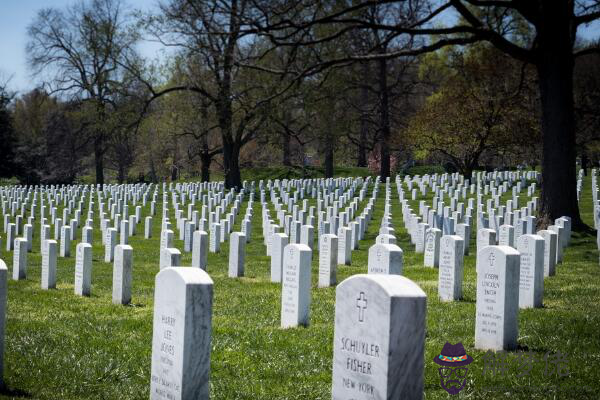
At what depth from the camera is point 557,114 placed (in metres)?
18.8

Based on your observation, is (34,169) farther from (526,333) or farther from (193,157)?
(526,333)

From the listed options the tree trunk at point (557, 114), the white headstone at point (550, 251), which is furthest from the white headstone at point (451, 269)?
the tree trunk at point (557, 114)

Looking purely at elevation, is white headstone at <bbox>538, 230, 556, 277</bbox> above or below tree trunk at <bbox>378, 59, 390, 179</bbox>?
below

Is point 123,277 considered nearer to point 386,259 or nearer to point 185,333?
point 386,259

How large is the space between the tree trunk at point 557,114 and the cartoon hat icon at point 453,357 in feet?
41.9

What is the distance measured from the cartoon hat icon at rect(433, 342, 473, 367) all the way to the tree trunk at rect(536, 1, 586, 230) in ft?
41.9

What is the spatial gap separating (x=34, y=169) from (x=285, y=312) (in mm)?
56905

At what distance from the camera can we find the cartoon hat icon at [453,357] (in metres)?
6.51

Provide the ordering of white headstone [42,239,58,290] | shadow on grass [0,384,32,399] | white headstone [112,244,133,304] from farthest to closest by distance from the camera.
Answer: white headstone [42,239,58,290] → white headstone [112,244,133,304] → shadow on grass [0,384,32,399]

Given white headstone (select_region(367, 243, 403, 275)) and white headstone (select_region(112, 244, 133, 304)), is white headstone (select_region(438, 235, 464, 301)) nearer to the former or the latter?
white headstone (select_region(367, 243, 403, 275))

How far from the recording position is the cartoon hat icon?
6.51 m

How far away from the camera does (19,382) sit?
6156 mm

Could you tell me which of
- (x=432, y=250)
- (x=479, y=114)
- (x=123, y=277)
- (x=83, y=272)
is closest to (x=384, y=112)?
(x=479, y=114)

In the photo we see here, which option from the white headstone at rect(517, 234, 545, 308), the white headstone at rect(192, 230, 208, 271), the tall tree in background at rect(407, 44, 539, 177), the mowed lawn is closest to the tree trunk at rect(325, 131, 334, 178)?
the tall tree in background at rect(407, 44, 539, 177)
